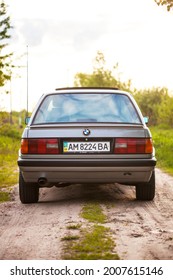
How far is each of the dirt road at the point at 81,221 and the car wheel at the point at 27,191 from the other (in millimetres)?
123

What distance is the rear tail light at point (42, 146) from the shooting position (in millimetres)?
7727

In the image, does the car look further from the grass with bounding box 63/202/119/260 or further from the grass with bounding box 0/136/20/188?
the grass with bounding box 0/136/20/188

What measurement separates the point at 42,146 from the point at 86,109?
38.5 inches

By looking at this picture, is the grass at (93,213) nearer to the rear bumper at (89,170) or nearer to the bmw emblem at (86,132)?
the rear bumper at (89,170)

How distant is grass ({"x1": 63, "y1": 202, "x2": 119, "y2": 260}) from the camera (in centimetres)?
518

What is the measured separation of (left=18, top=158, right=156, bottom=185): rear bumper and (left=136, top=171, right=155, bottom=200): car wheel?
0.50m

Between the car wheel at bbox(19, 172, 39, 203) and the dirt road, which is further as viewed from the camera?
the car wheel at bbox(19, 172, 39, 203)

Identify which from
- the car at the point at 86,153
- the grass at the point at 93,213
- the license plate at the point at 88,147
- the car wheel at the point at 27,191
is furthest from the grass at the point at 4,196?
Result: the license plate at the point at 88,147

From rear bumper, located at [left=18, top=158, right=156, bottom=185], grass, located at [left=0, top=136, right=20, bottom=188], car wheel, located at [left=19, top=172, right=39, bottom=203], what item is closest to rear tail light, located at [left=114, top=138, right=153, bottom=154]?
rear bumper, located at [left=18, top=158, right=156, bottom=185]

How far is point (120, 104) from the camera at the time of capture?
27.9ft

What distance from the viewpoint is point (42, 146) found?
7.75m
